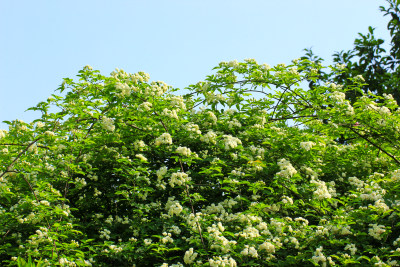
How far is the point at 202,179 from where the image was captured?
15.3 ft

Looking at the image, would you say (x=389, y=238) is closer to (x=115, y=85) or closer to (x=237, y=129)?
(x=237, y=129)

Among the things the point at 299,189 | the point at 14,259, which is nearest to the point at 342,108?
the point at 299,189

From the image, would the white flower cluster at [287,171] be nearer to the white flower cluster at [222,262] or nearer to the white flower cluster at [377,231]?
the white flower cluster at [377,231]

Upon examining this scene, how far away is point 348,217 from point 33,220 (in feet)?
9.70

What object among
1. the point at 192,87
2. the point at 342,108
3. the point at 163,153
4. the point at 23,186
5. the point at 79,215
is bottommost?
the point at 79,215

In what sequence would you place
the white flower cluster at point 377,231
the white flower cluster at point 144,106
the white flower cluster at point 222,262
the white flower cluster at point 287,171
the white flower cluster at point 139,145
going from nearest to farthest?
the white flower cluster at point 222,262
the white flower cluster at point 377,231
the white flower cluster at point 287,171
the white flower cluster at point 144,106
the white flower cluster at point 139,145

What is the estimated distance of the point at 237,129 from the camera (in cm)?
525

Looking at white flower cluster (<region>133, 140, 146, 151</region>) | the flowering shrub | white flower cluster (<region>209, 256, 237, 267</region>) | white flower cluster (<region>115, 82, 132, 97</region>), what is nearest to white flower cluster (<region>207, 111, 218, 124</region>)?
the flowering shrub

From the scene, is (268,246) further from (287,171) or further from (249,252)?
(287,171)

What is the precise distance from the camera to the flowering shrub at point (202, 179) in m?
3.59

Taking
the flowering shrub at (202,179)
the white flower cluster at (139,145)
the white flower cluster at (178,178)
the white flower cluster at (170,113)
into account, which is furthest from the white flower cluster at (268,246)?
the white flower cluster at (139,145)

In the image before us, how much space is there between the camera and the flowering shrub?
3.59m

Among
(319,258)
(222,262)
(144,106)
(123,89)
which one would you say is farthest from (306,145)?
(123,89)

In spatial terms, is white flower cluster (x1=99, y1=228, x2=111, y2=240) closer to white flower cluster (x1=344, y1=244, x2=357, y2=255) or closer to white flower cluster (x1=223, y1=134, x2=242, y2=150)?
white flower cluster (x1=223, y1=134, x2=242, y2=150)
